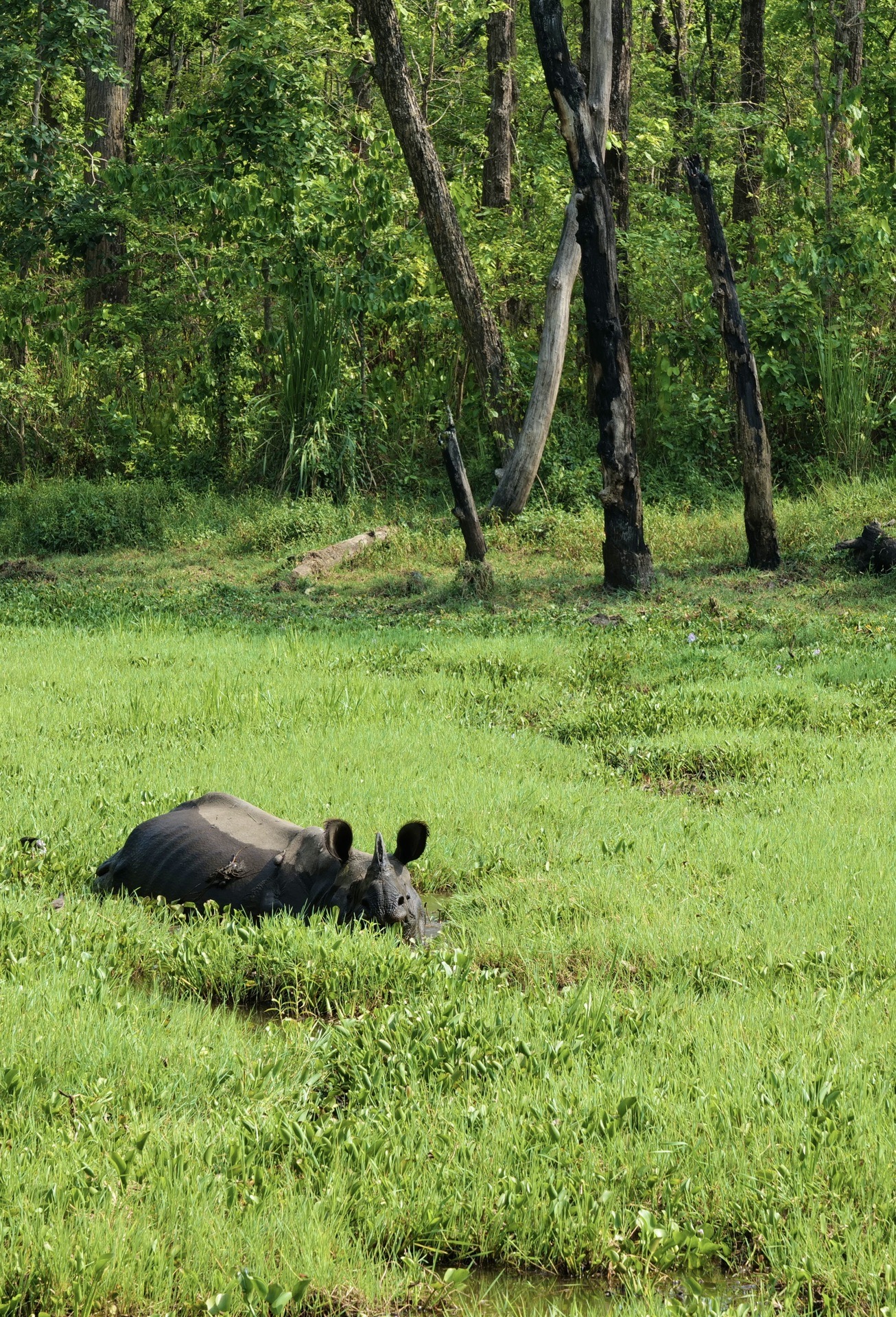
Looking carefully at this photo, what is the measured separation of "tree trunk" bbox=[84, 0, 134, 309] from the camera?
69.7ft

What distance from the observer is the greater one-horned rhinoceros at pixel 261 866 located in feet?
17.5

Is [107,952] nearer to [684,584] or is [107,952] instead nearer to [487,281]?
[684,584]

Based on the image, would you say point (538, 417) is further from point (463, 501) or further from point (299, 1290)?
point (299, 1290)

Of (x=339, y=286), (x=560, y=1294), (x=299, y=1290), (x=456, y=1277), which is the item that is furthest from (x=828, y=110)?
(x=299, y=1290)

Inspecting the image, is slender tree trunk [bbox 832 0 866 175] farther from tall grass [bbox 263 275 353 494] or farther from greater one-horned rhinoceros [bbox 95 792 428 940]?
greater one-horned rhinoceros [bbox 95 792 428 940]

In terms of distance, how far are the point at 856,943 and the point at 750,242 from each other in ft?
66.6

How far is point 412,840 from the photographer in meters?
5.46

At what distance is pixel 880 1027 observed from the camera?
4.36m

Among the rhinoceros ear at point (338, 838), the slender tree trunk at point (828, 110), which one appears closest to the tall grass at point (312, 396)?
the slender tree trunk at point (828, 110)

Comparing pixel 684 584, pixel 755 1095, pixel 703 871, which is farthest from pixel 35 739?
pixel 684 584

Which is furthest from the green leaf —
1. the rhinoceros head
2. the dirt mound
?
the dirt mound

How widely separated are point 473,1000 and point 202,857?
1.63 meters

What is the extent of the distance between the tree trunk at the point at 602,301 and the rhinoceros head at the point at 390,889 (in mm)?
8504

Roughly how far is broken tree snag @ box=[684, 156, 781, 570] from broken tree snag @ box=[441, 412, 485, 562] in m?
2.93
